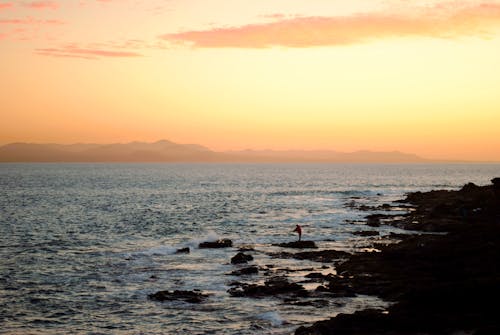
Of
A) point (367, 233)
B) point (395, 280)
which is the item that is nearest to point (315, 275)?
point (395, 280)

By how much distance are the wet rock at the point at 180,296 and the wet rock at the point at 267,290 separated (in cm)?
187

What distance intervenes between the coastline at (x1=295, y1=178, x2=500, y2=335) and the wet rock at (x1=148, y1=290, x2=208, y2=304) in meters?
7.43

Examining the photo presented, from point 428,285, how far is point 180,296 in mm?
13283

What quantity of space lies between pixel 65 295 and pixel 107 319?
586cm

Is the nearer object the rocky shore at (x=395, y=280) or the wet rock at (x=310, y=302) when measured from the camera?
the rocky shore at (x=395, y=280)

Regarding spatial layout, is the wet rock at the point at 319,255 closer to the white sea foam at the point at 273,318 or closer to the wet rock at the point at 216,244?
the wet rock at the point at 216,244

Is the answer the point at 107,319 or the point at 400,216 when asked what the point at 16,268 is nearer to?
the point at 107,319

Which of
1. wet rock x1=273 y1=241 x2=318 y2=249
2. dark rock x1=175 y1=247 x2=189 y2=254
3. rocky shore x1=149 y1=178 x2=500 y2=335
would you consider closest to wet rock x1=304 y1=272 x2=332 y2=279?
rocky shore x1=149 y1=178 x2=500 y2=335

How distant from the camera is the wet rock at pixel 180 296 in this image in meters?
28.7

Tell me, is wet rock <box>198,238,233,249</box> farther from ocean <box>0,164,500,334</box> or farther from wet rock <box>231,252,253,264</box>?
wet rock <box>231,252,253,264</box>

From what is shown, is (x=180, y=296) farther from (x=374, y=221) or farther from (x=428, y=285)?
(x=374, y=221)

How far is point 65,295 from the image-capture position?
1208 inches

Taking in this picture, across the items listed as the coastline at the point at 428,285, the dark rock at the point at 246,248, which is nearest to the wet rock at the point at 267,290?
the coastline at the point at 428,285

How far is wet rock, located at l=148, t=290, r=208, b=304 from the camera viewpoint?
94.3 ft
